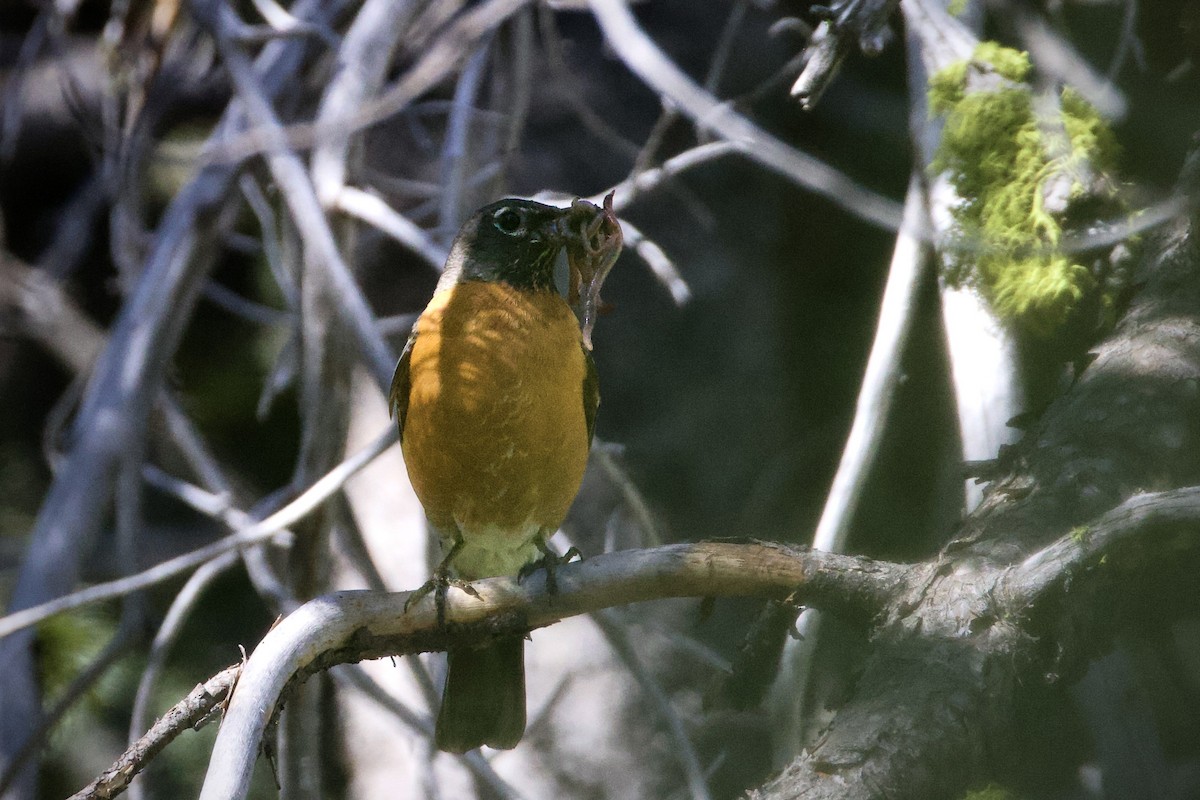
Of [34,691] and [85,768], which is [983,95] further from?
[85,768]

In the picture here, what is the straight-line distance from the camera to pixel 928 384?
10.6 feet

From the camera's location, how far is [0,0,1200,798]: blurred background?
11.6 ft

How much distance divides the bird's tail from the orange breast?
1.05ft

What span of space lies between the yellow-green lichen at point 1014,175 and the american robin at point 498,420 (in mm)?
855

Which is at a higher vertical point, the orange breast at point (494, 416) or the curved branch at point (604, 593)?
the orange breast at point (494, 416)

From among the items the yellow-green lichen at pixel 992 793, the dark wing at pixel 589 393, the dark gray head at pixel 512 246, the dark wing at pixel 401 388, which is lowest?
the yellow-green lichen at pixel 992 793

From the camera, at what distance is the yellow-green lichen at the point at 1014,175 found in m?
2.46

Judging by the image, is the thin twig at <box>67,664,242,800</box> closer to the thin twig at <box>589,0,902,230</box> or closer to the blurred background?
the blurred background

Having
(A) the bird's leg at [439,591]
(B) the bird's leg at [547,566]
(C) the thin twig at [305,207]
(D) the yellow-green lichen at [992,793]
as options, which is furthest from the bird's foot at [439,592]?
(D) the yellow-green lichen at [992,793]

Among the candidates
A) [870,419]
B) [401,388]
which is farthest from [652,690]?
[401,388]

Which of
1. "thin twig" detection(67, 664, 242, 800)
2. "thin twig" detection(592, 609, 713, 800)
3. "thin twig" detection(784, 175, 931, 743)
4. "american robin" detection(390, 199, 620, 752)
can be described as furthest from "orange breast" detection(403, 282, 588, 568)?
"thin twig" detection(67, 664, 242, 800)

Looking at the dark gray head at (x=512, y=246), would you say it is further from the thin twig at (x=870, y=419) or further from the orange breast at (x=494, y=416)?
the thin twig at (x=870, y=419)

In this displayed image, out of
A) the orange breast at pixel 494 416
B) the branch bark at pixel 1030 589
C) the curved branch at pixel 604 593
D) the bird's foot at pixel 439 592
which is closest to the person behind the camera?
the branch bark at pixel 1030 589

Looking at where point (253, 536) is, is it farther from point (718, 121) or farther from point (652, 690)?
point (718, 121)
